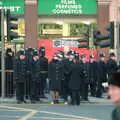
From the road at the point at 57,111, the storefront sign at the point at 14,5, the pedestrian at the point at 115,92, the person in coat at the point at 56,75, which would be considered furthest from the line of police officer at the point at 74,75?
the pedestrian at the point at 115,92

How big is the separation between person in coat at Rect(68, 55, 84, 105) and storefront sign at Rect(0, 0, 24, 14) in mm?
13826

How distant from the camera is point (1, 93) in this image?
22.2 metres

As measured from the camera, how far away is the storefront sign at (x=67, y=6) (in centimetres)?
3312

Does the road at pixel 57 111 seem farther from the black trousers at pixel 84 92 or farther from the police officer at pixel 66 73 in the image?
the police officer at pixel 66 73

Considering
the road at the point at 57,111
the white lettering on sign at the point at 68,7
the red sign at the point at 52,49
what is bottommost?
the road at the point at 57,111

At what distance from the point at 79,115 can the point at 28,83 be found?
525 centimetres

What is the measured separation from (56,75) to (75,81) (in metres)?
1.04

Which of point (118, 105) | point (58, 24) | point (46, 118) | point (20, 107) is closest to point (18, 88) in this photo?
point (20, 107)

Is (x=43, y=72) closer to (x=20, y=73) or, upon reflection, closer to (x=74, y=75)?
(x=20, y=73)

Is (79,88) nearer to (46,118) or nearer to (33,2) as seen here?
(46,118)

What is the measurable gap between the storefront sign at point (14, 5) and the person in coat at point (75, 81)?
13.8m

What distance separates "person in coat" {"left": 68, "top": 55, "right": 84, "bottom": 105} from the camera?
1927cm

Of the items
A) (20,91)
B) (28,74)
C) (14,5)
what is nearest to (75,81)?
(28,74)

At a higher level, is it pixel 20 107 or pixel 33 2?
pixel 33 2
